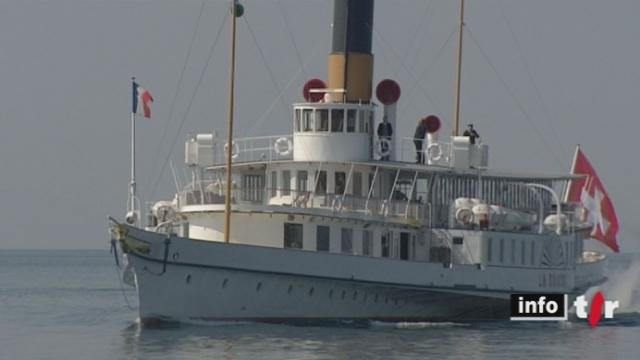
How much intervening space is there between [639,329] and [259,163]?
625 inches

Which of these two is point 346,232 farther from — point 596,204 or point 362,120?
point 596,204

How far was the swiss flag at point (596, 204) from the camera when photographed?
67.2 m

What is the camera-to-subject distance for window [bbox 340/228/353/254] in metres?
53.9

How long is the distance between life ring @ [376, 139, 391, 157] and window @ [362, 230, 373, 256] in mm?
3726

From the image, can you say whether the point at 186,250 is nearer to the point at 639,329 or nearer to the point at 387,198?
the point at 387,198

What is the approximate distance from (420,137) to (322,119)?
506 centimetres

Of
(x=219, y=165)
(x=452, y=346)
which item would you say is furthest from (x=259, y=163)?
(x=452, y=346)

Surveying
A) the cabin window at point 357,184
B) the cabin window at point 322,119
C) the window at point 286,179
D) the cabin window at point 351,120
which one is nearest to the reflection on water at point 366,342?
the cabin window at point 357,184

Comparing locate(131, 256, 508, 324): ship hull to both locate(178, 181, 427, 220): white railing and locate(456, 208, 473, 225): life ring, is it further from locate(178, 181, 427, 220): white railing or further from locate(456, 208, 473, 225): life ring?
locate(456, 208, 473, 225): life ring

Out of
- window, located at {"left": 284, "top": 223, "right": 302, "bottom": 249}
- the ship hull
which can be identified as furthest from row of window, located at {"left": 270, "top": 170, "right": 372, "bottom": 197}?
the ship hull

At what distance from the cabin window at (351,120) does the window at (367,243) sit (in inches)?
148

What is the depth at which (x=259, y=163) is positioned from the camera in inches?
2205

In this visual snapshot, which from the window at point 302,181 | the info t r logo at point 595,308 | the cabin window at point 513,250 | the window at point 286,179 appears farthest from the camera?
the info t r logo at point 595,308

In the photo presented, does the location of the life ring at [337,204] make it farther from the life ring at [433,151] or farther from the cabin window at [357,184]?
the life ring at [433,151]
